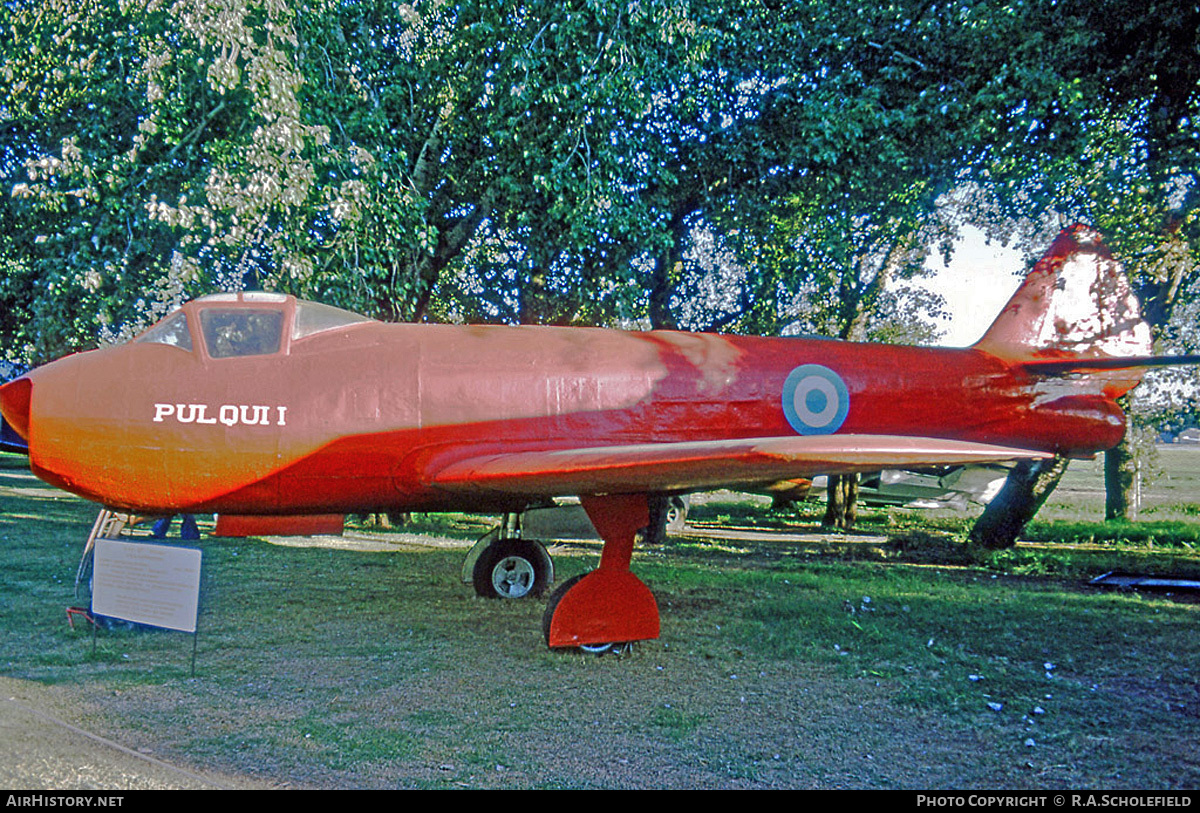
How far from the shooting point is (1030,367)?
7.18m

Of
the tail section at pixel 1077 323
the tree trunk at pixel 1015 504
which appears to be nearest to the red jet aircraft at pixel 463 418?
the tail section at pixel 1077 323

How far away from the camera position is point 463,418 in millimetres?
5547

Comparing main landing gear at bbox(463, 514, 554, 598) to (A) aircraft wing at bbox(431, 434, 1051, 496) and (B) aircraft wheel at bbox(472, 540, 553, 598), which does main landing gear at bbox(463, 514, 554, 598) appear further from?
(A) aircraft wing at bbox(431, 434, 1051, 496)

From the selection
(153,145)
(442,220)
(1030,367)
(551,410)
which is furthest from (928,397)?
(153,145)

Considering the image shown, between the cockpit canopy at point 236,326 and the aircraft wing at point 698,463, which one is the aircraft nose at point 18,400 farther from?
the aircraft wing at point 698,463

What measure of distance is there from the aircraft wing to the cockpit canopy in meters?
1.55

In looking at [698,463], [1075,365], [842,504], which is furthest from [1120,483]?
[698,463]

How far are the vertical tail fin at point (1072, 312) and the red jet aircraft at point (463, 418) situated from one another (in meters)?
1.51

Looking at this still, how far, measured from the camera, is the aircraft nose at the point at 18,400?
16.3 ft

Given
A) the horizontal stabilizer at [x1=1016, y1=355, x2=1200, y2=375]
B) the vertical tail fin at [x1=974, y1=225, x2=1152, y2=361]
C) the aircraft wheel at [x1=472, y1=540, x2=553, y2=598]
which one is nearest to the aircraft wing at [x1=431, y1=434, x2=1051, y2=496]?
the aircraft wheel at [x1=472, y1=540, x2=553, y2=598]

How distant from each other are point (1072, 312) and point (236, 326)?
319 inches

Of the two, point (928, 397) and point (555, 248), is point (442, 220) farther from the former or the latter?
point (928, 397)

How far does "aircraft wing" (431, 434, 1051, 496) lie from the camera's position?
3.86 m

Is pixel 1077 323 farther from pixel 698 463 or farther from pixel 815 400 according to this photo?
pixel 698 463
